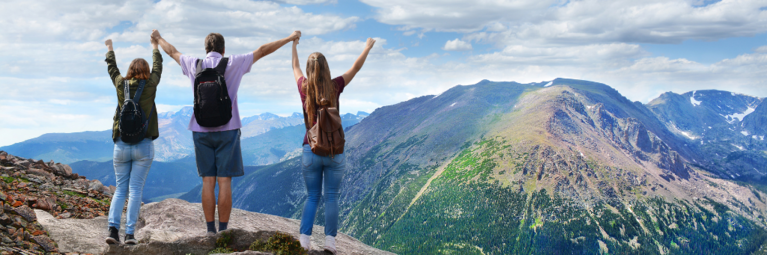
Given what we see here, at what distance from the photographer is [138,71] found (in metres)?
9.75

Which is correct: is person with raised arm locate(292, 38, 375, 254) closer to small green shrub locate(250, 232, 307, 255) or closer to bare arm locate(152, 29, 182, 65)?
small green shrub locate(250, 232, 307, 255)

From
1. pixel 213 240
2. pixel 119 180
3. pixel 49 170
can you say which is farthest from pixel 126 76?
pixel 49 170

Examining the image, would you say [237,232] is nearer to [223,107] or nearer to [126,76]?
[223,107]

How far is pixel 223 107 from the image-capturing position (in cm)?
910

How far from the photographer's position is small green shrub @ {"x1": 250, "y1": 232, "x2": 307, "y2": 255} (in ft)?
31.1

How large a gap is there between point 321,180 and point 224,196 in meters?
2.23

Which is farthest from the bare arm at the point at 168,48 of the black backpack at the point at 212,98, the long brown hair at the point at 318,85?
the long brown hair at the point at 318,85

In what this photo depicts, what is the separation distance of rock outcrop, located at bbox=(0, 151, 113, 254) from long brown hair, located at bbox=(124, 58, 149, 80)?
442cm

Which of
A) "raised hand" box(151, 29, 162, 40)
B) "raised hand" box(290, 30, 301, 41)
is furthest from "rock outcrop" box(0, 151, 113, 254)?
"raised hand" box(290, 30, 301, 41)

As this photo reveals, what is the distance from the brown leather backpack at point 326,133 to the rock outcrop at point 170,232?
8.07 feet

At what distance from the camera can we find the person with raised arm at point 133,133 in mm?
9602

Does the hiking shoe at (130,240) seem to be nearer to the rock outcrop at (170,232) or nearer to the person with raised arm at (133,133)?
the person with raised arm at (133,133)

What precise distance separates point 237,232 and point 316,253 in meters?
1.89

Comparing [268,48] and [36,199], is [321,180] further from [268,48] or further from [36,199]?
[36,199]
